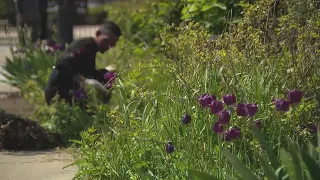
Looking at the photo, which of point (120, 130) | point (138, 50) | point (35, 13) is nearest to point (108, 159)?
point (120, 130)

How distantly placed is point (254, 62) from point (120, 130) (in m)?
1.03

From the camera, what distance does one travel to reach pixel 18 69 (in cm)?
1033

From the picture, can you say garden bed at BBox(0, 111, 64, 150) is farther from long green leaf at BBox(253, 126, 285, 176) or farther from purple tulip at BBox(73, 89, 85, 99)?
long green leaf at BBox(253, 126, 285, 176)

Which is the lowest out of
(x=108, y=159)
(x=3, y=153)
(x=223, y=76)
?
(x=3, y=153)

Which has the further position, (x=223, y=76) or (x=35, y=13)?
(x=35, y=13)

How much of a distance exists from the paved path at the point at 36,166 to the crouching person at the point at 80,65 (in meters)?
1.08

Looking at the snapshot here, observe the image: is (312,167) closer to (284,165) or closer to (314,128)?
(284,165)

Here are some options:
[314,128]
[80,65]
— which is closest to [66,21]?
[80,65]

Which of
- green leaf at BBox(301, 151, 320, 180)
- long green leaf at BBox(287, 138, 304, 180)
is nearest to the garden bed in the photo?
long green leaf at BBox(287, 138, 304, 180)

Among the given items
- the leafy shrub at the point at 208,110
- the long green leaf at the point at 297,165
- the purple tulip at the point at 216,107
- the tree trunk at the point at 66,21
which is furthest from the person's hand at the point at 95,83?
the tree trunk at the point at 66,21

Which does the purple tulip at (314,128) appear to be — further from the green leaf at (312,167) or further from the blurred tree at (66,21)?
the blurred tree at (66,21)

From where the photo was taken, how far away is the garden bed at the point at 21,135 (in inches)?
274

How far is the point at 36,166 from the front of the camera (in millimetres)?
6328

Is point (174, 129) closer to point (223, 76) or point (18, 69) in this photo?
point (223, 76)
